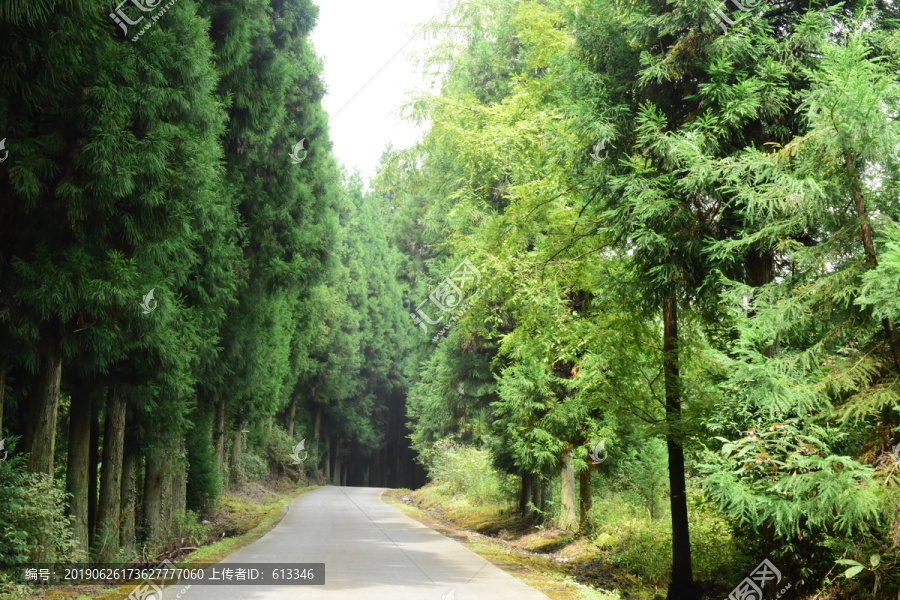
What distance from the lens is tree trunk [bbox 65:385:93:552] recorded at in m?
8.78

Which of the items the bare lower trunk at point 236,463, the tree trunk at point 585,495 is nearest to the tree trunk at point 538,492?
the tree trunk at point 585,495

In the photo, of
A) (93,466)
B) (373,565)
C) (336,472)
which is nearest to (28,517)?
(373,565)

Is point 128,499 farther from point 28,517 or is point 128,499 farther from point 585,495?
point 585,495

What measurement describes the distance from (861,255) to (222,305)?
988cm

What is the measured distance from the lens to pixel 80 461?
356 inches

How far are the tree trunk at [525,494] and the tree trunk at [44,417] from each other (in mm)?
10968

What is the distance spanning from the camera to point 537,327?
33.5ft

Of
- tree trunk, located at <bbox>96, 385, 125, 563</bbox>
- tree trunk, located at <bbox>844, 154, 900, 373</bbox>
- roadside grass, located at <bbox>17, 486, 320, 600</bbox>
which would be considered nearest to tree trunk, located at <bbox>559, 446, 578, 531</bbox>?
roadside grass, located at <bbox>17, 486, 320, 600</bbox>

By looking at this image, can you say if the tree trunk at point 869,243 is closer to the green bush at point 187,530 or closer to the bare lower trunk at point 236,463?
the green bush at point 187,530

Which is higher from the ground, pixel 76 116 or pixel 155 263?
pixel 76 116

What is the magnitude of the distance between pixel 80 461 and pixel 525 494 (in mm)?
10631

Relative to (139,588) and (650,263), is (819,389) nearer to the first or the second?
(650,263)

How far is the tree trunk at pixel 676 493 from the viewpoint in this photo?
25.7ft

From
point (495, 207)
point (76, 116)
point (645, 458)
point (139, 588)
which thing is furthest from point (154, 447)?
point (645, 458)
